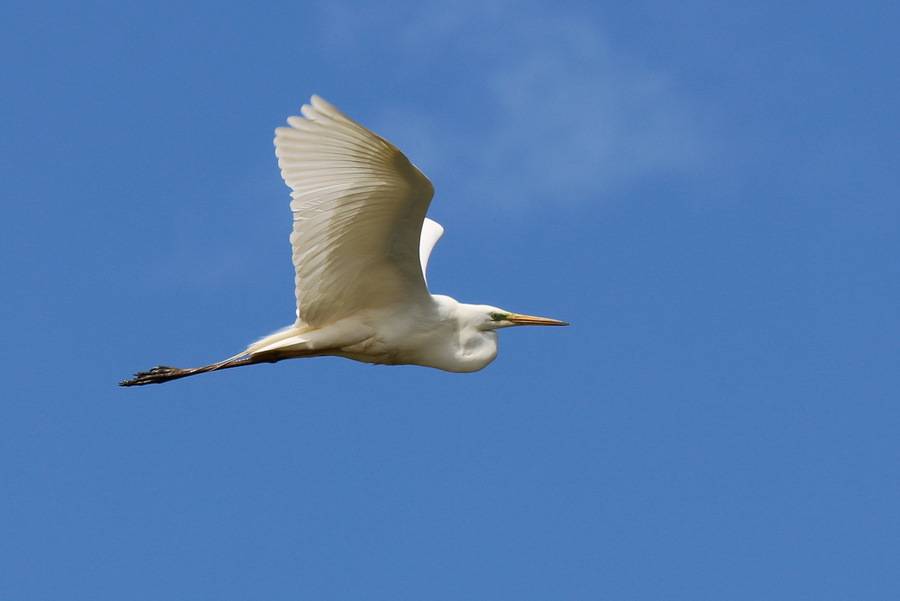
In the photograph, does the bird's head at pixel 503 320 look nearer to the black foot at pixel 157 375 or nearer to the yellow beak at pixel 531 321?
the yellow beak at pixel 531 321

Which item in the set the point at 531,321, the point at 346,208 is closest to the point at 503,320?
the point at 531,321

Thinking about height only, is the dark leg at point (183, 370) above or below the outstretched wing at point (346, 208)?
below

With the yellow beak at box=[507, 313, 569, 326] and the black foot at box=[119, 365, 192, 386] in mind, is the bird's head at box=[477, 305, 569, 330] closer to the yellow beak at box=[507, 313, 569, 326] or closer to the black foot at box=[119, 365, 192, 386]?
the yellow beak at box=[507, 313, 569, 326]

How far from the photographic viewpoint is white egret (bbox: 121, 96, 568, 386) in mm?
7793

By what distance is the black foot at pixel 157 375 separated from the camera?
9.48 m

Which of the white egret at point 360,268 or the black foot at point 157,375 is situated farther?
the black foot at point 157,375

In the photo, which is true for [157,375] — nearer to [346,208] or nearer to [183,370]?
[183,370]

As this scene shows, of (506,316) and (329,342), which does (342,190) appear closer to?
(329,342)

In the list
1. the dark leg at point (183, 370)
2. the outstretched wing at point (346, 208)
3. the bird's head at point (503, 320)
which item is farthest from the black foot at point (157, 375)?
the bird's head at point (503, 320)

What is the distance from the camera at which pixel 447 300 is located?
9.40 m

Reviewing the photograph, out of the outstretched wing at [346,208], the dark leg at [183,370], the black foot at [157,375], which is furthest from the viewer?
the black foot at [157,375]

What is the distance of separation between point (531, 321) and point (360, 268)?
2.02 metres

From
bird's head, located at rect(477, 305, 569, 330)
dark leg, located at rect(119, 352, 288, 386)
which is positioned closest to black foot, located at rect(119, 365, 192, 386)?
dark leg, located at rect(119, 352, 288, 386)

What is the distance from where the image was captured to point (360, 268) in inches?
338
